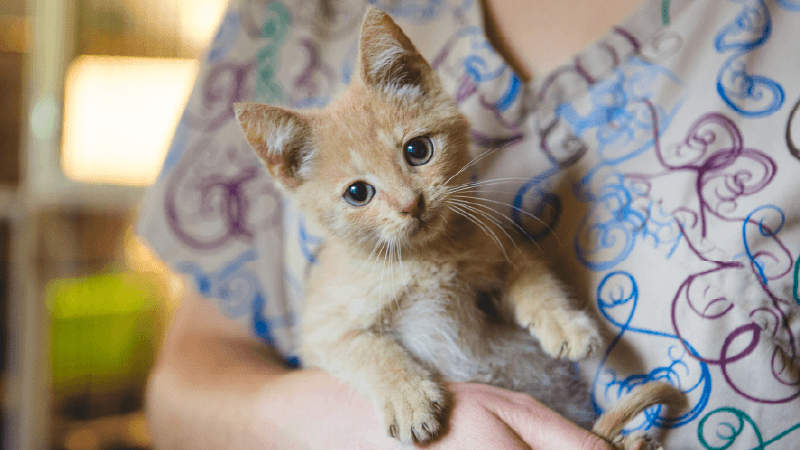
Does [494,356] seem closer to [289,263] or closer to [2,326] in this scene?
[289,263]

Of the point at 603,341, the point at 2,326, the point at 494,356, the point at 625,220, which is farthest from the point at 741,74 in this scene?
the point at 2,326

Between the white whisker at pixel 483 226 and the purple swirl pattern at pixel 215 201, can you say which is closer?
the white whisker at pixel 483 226

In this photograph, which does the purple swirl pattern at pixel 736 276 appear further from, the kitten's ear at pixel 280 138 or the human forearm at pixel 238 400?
the kitten's ear at pixel 280 138

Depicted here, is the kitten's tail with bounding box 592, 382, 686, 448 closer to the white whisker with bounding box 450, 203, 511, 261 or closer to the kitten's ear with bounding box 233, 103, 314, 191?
the white whisker with bounding box 450, 203, 511, 261

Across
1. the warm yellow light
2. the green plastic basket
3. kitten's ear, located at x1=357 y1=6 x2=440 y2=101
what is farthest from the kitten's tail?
the green plastic basket

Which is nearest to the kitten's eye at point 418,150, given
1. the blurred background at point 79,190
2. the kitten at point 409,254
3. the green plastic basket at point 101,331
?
the kitten at point 409,254
